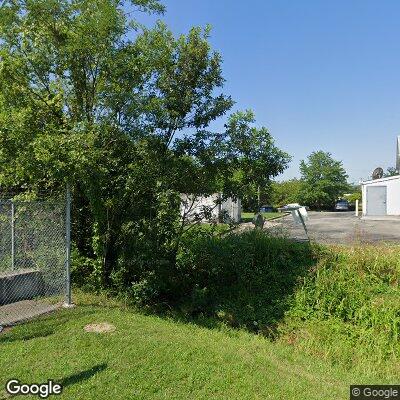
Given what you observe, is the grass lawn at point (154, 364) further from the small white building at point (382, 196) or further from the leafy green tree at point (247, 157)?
the small white building at point (382, 196)

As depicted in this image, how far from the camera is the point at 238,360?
5.00m

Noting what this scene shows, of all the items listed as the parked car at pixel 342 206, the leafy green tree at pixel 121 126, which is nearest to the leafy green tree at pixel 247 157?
the leafy green tree at pixel 121 126

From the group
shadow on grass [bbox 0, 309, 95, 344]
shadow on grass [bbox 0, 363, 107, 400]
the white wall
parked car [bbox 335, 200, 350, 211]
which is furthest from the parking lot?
parked car [bbox 335, 200, 350, 211]

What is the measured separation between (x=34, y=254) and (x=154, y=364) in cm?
415

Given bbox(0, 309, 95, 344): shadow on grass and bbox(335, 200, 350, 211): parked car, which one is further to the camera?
bbox(335, 200, 350, 211): parked car

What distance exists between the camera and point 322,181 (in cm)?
4691

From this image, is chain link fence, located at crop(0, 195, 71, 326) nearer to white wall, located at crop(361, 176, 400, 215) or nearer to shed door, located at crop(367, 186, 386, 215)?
white wall, located at crop(361, 176, 400, 215)

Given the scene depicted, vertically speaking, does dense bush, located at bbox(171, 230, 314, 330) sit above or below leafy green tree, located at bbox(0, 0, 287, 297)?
below

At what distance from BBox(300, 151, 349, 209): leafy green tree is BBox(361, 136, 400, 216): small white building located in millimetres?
17228

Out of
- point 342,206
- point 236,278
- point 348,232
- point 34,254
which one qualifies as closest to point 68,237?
point 34,254

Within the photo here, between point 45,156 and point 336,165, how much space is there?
47.6 metres

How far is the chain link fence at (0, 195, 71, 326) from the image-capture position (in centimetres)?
710

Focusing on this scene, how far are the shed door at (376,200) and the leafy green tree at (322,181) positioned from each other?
1743cm

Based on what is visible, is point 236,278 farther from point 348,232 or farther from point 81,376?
point 348,232
